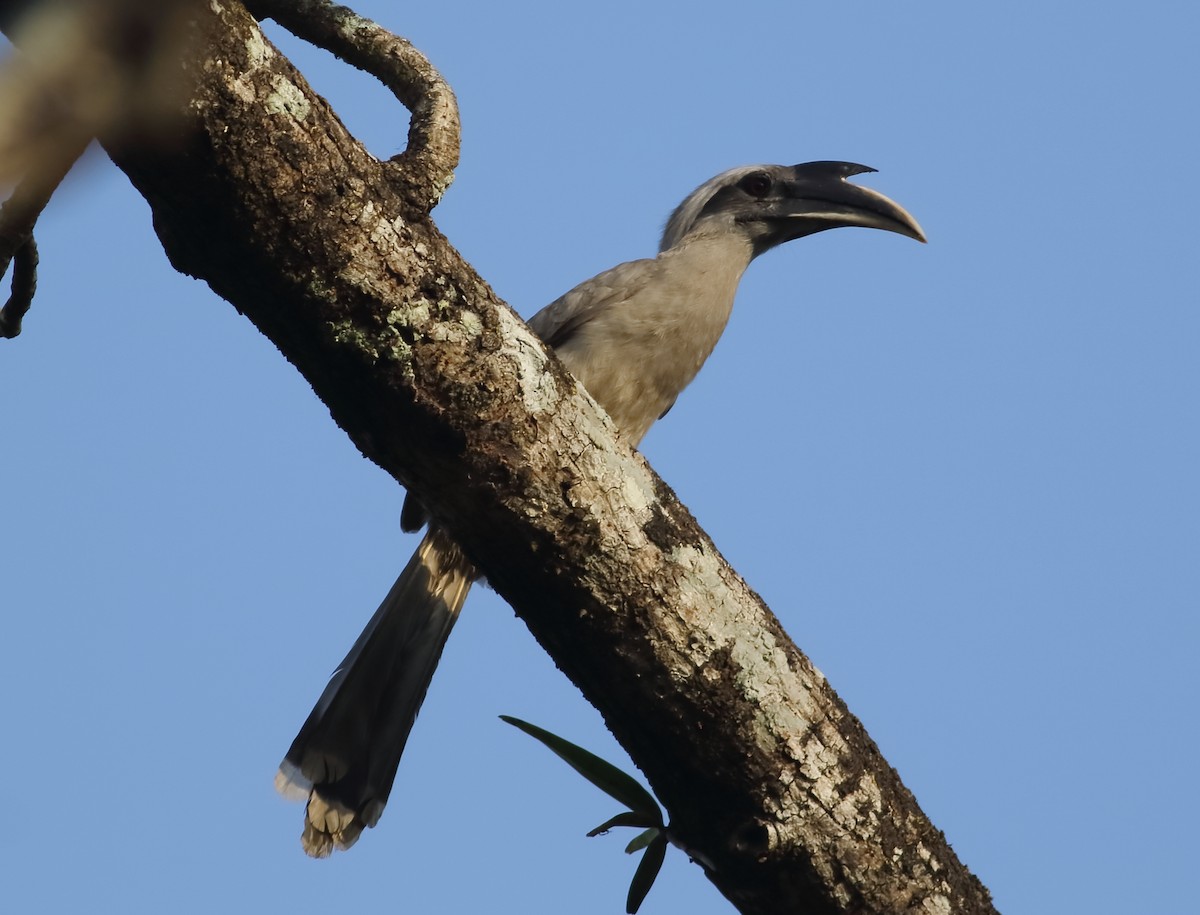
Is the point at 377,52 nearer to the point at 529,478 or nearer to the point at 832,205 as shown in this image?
the point at 529,478

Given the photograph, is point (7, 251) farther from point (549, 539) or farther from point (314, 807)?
point (314, 807)

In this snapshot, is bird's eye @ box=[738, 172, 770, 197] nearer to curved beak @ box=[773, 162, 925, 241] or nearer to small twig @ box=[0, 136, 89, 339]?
curved beak @ box=[773, 162, 925, 241]

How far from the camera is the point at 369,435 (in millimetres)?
2621

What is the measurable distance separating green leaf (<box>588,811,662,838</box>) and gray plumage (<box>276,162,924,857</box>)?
57.6 inches

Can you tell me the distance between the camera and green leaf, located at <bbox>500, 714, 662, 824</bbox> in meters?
2.95

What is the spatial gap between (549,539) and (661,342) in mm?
2855

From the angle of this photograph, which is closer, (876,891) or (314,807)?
(876,891)

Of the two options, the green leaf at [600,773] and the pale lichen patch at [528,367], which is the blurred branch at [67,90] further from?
the green leaf at [600,773]

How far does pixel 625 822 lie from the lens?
9.74ft

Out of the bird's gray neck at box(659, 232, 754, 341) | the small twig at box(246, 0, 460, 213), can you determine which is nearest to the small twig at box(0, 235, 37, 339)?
the small twig at box(246, 0, 460, 213)

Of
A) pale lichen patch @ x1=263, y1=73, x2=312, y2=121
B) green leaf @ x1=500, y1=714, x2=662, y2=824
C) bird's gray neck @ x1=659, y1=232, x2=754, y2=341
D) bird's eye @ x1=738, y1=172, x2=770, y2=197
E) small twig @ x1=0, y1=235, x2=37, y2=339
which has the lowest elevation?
green leaf @ x1=500, y1=714, x2=662, y2=824

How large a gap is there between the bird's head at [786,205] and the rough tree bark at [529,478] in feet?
11.0

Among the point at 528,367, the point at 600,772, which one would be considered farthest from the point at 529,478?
the point at 600,772

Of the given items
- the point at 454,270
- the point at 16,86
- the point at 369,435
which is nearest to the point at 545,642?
the point at 369,435
